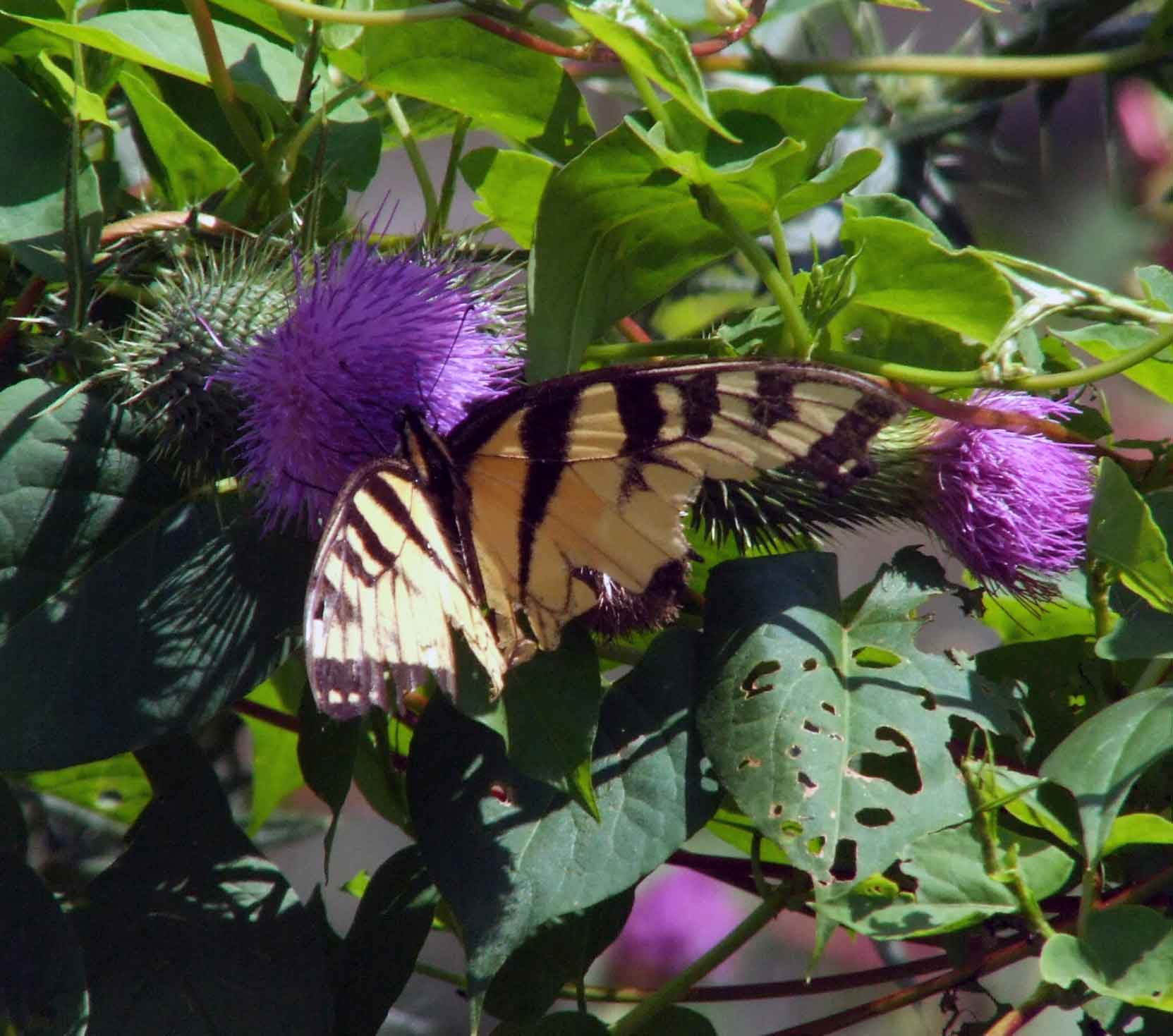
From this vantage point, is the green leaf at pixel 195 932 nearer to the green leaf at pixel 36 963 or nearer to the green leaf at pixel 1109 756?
the green leaf at pixel 36 963

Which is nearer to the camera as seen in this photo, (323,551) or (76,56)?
(323,551)

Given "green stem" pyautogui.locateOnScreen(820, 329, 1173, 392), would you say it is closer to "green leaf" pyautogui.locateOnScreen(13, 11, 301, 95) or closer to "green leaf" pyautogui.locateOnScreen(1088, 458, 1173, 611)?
"green leaf" pyautogui.locateOnScreen(1088, 458, 1173, 611)

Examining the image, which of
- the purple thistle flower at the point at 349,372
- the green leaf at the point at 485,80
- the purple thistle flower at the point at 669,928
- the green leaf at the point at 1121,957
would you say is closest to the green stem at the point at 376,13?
the green leaf at the point at 485,80

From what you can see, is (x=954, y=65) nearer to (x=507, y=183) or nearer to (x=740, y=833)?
(x=507, y=183)

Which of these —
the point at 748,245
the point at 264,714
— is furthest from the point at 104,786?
the point at 748,245

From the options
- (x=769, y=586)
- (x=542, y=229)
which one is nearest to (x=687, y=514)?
(x=769, y=586)

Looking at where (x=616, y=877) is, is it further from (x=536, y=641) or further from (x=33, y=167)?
(x=33, y=167)
